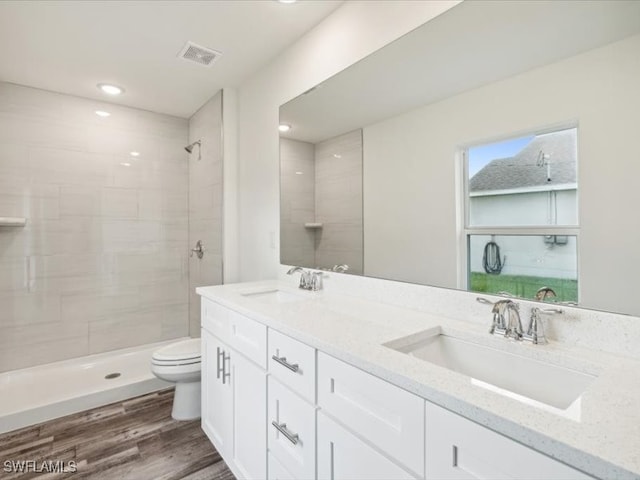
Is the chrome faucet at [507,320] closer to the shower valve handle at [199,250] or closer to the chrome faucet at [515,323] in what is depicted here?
the chrome faucet at [515,323]

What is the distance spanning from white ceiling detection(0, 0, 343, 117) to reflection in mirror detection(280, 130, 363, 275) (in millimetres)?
670

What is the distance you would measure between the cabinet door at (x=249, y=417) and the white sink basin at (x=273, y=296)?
1.31ft

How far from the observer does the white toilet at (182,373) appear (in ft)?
7.16

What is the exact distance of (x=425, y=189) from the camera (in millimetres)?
1478

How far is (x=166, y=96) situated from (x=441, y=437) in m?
3.23

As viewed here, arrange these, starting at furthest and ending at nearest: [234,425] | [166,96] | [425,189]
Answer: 1. [166,96]
2. [234,425]
3. [425,189]

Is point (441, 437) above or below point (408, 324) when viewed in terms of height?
below

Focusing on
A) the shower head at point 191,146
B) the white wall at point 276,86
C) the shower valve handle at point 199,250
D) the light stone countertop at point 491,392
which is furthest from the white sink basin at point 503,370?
the shower head at point 191,146

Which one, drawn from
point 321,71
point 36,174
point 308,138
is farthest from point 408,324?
point 36,174

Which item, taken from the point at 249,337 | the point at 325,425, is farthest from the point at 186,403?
the point at 325,425

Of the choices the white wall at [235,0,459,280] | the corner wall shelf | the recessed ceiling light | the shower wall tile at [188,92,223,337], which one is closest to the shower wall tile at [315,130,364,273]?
the white wall at [235,0,459,280]

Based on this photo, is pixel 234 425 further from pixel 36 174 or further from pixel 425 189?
pixel 36 174

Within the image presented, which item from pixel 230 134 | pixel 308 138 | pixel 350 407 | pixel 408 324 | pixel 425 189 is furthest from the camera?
pixel 230 134

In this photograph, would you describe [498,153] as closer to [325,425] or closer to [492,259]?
[492,259]
